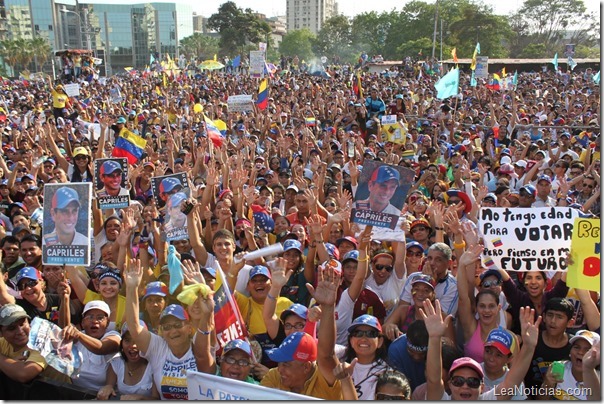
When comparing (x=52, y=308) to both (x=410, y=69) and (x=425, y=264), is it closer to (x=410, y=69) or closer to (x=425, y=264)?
(x=425, y=264)

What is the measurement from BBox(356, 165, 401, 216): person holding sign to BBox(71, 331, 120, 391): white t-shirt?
2.56 metres

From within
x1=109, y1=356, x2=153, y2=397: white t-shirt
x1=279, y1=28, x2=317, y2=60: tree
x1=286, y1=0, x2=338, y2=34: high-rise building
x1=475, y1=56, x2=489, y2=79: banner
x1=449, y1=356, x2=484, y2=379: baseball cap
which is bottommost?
x1=109, y1=356, x2=153, y2=397: white t-shirt

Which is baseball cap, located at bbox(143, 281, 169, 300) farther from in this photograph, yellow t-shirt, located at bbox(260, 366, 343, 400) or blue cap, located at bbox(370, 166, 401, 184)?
blue cap, located at bbox(370, 166, 401, 184)

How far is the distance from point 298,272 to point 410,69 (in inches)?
1350

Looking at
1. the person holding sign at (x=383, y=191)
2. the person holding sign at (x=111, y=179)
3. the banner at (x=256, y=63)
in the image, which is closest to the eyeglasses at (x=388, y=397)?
the person holding sign at (x=383, y=191)

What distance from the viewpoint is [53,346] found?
155 inches

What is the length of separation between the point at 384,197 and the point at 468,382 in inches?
88.1

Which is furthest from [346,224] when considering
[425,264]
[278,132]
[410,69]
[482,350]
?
[410,69]

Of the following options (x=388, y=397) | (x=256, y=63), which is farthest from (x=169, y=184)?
(x=256, y=63)

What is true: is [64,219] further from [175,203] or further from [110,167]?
[110,167]

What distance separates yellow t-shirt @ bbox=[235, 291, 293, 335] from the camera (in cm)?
476

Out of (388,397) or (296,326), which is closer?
(388,397)

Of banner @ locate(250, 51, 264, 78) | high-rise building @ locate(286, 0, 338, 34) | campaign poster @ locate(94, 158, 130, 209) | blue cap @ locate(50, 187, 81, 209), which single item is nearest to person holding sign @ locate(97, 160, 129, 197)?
campaign poster @ locate(94, 158, 130, 209)

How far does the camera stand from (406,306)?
4770 millimetres
